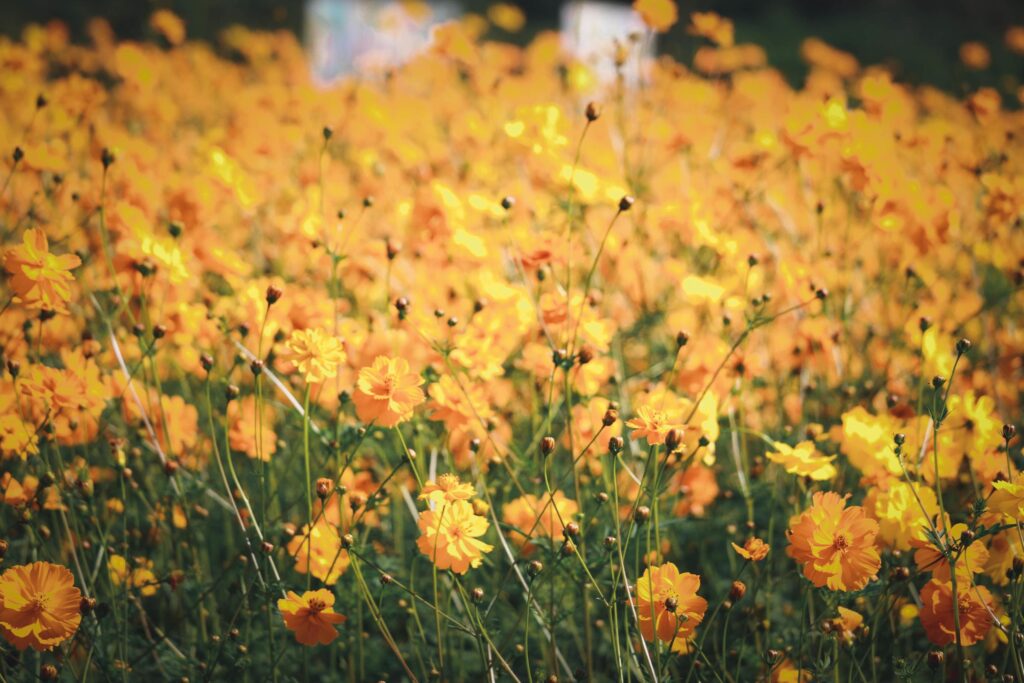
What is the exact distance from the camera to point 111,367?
1690 millimetres

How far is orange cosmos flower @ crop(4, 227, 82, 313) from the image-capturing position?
1079 millimetres

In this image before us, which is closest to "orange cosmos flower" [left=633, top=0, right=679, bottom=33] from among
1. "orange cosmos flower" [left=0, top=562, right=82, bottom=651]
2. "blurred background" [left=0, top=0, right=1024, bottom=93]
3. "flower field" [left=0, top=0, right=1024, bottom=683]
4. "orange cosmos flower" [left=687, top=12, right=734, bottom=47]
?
"flower field" [left=0, top=0, right=1024, bottom=683]

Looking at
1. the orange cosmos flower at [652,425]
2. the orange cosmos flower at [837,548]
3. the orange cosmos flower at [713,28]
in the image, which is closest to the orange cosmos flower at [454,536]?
the orange cosmos flower at [652,425]

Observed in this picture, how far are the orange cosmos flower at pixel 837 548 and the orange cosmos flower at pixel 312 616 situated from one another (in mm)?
623

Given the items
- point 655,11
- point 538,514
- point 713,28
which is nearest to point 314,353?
point 538,514

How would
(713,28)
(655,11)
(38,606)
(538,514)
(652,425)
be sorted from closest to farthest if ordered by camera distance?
1. (38,606)
2. (652,425)
3. (538,514)
4. (655,11)
5. (713,28)

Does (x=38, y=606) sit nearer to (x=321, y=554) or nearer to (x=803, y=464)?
(x=321, y=554)

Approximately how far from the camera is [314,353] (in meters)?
1.15

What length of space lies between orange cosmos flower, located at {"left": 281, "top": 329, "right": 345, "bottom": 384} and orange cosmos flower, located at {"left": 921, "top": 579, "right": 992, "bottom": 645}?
88cm

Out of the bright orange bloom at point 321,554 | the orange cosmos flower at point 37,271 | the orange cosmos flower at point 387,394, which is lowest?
the bright orange bloom at point 321,554

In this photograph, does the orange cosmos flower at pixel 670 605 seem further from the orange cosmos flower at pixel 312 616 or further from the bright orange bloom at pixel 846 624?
the orange cosmos flower at pixel 312 616

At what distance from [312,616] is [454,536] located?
235mm

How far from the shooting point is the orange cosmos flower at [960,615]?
1062 millimetres

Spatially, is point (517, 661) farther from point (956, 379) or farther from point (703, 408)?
point (956, 379)
